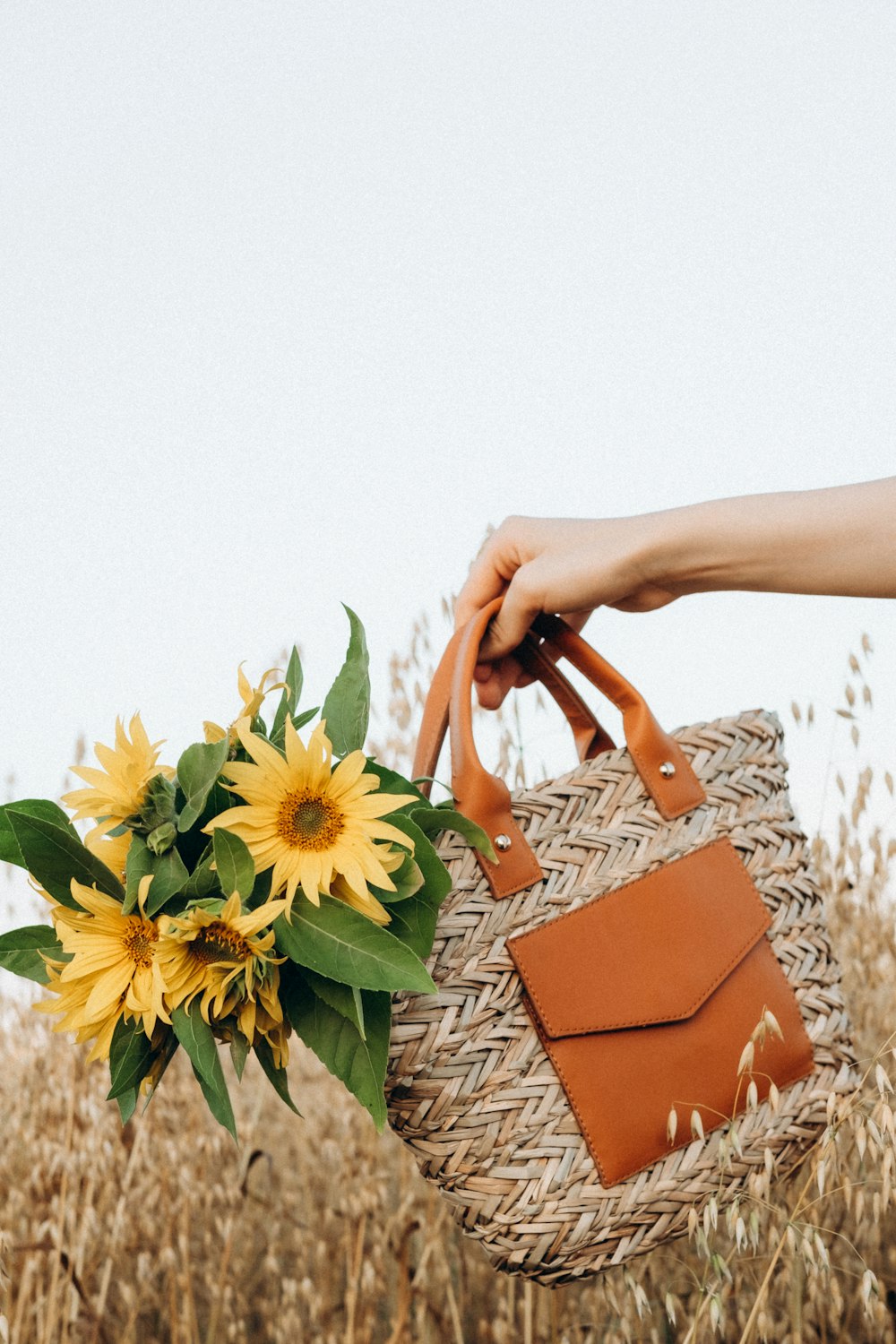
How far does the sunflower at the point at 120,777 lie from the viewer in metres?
0.83

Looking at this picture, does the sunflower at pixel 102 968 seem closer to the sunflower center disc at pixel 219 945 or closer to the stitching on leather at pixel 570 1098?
the sunflower center disc at pixel 219 945

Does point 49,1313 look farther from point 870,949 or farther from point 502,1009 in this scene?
point 870,949

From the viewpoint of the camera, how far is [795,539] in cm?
109

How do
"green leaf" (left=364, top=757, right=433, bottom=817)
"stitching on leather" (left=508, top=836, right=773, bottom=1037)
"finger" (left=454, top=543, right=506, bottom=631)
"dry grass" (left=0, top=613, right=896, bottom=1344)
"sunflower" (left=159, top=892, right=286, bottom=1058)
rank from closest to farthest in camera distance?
1. "sunflower" (left=159, top=892, right=286, bottom=1058)
2. "green leaf" (left=364, top=757, right=433, bottom=817)
3. "stitching on leather" (left=508, top=836, right=773, bottom=1037)
4. "finger" (left=454, top=543, right=506, bottom=631)
5. "dry grass" (left=0, top=613, right=896, bottom=1344)

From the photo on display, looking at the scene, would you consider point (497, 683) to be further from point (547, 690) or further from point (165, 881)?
point (165, 881)

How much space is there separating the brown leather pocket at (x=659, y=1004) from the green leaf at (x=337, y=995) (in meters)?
0.21

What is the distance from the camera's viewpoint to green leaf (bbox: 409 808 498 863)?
0.94 metres

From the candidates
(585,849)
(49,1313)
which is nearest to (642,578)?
(585,849)

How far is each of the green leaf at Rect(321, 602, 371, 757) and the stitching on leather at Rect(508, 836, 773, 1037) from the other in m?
0.24

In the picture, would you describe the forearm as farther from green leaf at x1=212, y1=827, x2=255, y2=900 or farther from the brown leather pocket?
green leaf at x1=212, y1=827, x2=255, y2=900

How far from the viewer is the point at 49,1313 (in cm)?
138

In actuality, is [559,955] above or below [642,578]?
below

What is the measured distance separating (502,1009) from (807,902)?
38 centimetres

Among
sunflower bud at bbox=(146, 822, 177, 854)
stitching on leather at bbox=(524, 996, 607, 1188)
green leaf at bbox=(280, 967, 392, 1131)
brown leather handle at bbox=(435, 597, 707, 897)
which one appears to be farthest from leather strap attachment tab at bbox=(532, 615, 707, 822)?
sunflower bud at bbox=(146, 822, 177, 854)
